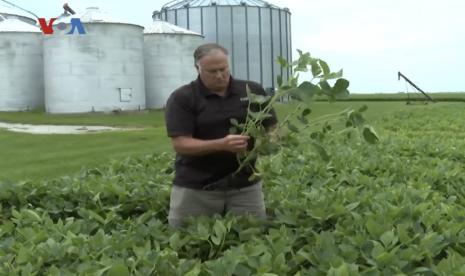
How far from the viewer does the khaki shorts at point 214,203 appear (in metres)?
4.80

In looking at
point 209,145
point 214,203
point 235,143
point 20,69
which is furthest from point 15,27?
point 235,143

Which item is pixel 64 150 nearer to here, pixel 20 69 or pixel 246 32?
pixel 20 69

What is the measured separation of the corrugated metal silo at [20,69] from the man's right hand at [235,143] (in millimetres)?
29007

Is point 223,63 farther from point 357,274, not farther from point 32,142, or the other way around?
point 32,142

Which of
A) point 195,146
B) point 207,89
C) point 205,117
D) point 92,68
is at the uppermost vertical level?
point 92,68

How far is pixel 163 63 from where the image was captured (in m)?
32.2

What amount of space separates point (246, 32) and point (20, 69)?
11984mm

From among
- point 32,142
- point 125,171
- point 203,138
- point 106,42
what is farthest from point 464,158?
point 106,42

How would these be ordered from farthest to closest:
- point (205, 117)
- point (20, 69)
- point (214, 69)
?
point (20, 69) → point (205, 117) → point (214, 69)

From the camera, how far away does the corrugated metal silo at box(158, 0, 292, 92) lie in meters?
35.9

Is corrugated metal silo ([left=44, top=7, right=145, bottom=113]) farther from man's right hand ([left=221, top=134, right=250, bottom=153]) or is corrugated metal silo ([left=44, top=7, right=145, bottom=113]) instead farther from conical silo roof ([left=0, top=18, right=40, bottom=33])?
man's right hand ([left=221, top=134, right=250, bottom=153])

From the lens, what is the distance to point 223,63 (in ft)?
14.6

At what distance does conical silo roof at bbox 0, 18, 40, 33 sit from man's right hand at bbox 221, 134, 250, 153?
30151mm

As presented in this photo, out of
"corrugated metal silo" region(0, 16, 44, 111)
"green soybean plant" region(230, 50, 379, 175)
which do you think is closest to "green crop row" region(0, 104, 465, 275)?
"green soybean plant" region(230, 50, 379, 175)
